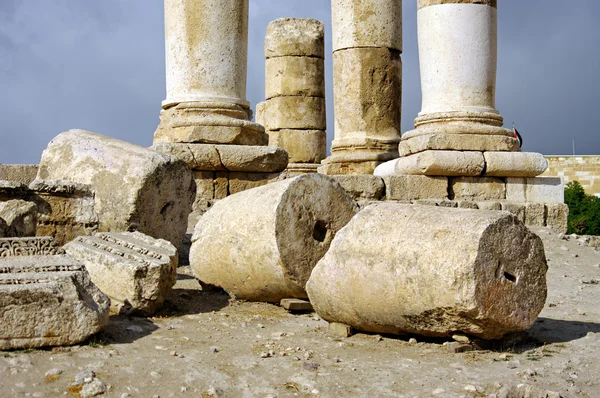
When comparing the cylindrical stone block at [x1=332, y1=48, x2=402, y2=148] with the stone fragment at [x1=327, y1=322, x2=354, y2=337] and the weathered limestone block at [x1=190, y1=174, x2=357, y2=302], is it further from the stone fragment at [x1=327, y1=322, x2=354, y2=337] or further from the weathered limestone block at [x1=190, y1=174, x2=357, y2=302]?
the stone fragment at [x1=327, y1=322, x2=354, y2=337]

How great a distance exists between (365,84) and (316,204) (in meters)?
6.88

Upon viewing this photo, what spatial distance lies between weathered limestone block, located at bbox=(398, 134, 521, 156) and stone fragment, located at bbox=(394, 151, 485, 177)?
9cm

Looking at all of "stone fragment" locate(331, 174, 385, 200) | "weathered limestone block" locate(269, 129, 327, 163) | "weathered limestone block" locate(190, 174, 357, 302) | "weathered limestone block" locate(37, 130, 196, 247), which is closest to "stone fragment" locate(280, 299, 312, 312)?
"weathered limestone block" locate(190, 174, 357, 302)

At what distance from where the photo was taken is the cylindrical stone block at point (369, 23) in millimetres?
12242

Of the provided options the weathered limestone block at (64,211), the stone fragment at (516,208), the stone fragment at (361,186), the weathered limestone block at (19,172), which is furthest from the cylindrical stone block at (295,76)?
the weathered limestone block at (64,211)

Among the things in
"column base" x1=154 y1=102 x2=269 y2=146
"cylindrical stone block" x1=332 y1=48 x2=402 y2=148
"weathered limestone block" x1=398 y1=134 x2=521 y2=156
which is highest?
"cylindrical stone block" x1=332 y1=48 x2=402 y2=148

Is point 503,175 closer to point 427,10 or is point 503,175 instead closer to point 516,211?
point 516,211

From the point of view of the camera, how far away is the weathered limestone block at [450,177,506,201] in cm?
1029

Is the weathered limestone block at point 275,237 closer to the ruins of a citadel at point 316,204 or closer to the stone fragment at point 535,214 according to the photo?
the ruins of a citadel at point 316,204

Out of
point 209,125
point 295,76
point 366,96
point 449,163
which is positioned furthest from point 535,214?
point 295,76

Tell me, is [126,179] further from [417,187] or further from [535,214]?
[535,214]

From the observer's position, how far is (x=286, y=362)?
13.6ft

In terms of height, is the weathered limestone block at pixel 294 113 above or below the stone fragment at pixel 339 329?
above

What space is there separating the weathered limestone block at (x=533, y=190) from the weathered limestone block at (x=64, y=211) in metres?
6.00
